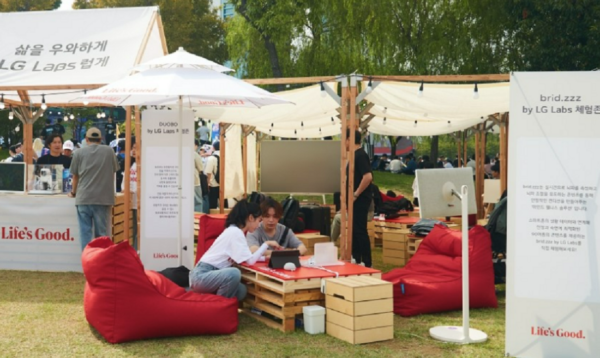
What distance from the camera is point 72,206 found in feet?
28.1

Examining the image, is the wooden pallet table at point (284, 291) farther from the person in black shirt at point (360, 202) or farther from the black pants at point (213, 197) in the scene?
the black pants at point (213, 197)

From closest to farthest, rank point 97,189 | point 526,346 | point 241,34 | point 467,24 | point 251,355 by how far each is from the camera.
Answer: point 526,346 → point 251,355 → point 97,189 → point 467,24 → point 241,34

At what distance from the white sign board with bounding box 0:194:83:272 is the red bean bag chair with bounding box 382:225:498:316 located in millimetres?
4089

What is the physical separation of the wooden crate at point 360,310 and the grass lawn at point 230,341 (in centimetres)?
8

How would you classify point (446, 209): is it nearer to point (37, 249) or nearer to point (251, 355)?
point (251, 355)

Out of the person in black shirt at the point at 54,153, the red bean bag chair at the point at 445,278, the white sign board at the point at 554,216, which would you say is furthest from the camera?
the person in black shirt at the point at 54,153

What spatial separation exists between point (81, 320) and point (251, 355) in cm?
184

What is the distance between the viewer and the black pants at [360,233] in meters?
A: 8.00

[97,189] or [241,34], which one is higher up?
[241,34]

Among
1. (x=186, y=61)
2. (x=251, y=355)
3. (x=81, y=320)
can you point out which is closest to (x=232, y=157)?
(x=186, y=61)

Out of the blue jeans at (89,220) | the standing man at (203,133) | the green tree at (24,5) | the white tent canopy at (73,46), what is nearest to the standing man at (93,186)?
the blue jeans at (89,220)

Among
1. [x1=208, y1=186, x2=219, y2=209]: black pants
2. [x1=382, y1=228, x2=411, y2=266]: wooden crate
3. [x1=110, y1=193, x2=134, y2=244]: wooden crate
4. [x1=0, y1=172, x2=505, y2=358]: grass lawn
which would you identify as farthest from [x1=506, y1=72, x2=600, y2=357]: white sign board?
[x1=208, y1=186, x2=219, y2=209]: black pants

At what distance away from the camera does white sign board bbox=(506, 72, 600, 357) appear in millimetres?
4520

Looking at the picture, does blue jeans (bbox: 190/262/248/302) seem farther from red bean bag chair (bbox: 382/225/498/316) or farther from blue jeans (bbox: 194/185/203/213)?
blue jeans (bbox: 194/185/203/213)
